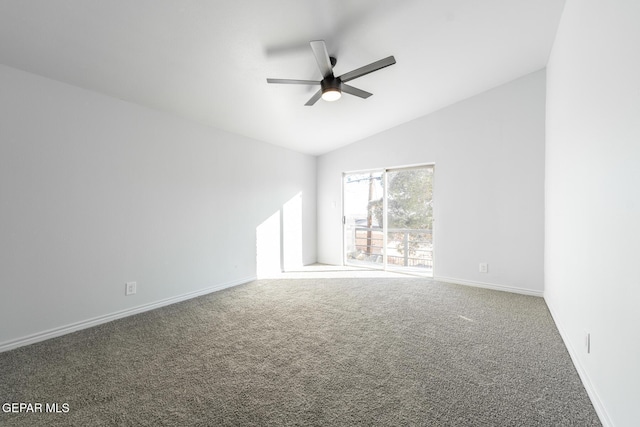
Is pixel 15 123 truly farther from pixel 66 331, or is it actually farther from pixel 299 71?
pixel 299 71

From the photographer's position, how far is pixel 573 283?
2008mm

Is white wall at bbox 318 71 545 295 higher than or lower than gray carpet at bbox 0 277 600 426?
higher

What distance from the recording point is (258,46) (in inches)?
87.4

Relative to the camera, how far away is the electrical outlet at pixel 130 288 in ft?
9.15

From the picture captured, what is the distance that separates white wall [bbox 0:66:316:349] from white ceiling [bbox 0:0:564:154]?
0.94ft

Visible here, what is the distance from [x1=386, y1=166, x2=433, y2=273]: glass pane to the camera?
433cm

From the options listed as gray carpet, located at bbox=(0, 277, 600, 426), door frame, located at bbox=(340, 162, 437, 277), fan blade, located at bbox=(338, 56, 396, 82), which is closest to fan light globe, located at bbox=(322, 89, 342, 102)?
fan blade, located at bbox=(338, 56, 396, 82)

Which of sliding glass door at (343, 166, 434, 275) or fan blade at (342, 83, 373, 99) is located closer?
fan blade at (342, 83, 373, 99)

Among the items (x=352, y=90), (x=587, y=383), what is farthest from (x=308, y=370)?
(x=352, y=90)

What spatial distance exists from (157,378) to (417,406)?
1.68 m

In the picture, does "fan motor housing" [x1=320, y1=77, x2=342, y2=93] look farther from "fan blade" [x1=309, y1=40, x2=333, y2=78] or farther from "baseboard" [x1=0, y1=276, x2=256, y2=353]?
"baseboard" [x1=0, y1=276, x2=256, y2=353]

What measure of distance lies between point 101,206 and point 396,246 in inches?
167

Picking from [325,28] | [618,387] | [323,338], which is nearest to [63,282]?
[323,338]

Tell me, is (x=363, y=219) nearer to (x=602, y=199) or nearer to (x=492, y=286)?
(x=492, y=286)
